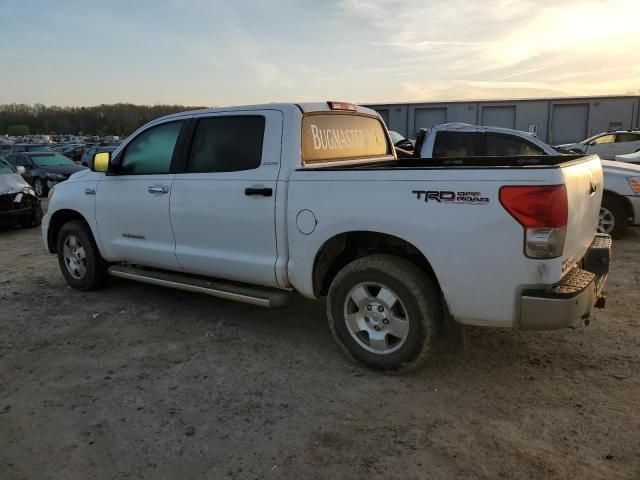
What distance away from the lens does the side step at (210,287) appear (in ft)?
13.8

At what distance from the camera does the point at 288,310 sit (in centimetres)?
523

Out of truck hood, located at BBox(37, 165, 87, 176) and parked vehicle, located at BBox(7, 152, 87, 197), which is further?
truck hood, located at BBox(37, 165, 87, 176)

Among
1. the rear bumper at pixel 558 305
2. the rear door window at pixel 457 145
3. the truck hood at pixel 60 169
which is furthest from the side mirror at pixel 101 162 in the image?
the truck hood at pixel 60 169

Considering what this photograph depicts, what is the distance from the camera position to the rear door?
4.17 m

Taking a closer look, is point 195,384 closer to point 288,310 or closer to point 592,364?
point 288,310

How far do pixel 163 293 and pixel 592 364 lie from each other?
419cm

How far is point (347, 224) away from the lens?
12.1ft

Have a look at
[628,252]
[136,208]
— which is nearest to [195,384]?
[136,208]

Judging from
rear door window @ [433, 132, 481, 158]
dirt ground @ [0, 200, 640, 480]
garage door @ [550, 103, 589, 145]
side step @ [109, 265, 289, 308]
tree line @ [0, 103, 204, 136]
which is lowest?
dirt ground @ [0, 200, 640, 480]

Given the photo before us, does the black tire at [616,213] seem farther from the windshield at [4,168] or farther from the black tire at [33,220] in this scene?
the windshield at [4,168]

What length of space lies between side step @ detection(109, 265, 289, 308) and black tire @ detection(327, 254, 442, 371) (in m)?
0.53

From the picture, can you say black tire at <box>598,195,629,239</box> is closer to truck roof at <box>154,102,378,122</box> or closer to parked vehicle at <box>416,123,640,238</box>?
parked vehicle at <box>416,123,640,238</box>

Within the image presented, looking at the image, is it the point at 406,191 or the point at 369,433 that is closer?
the point at 369,433

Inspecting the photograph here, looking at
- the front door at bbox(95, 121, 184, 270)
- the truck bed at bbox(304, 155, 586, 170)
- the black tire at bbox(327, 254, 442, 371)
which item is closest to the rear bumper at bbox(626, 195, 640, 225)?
the truck bed at bbox(304, 155, 586, 170)
